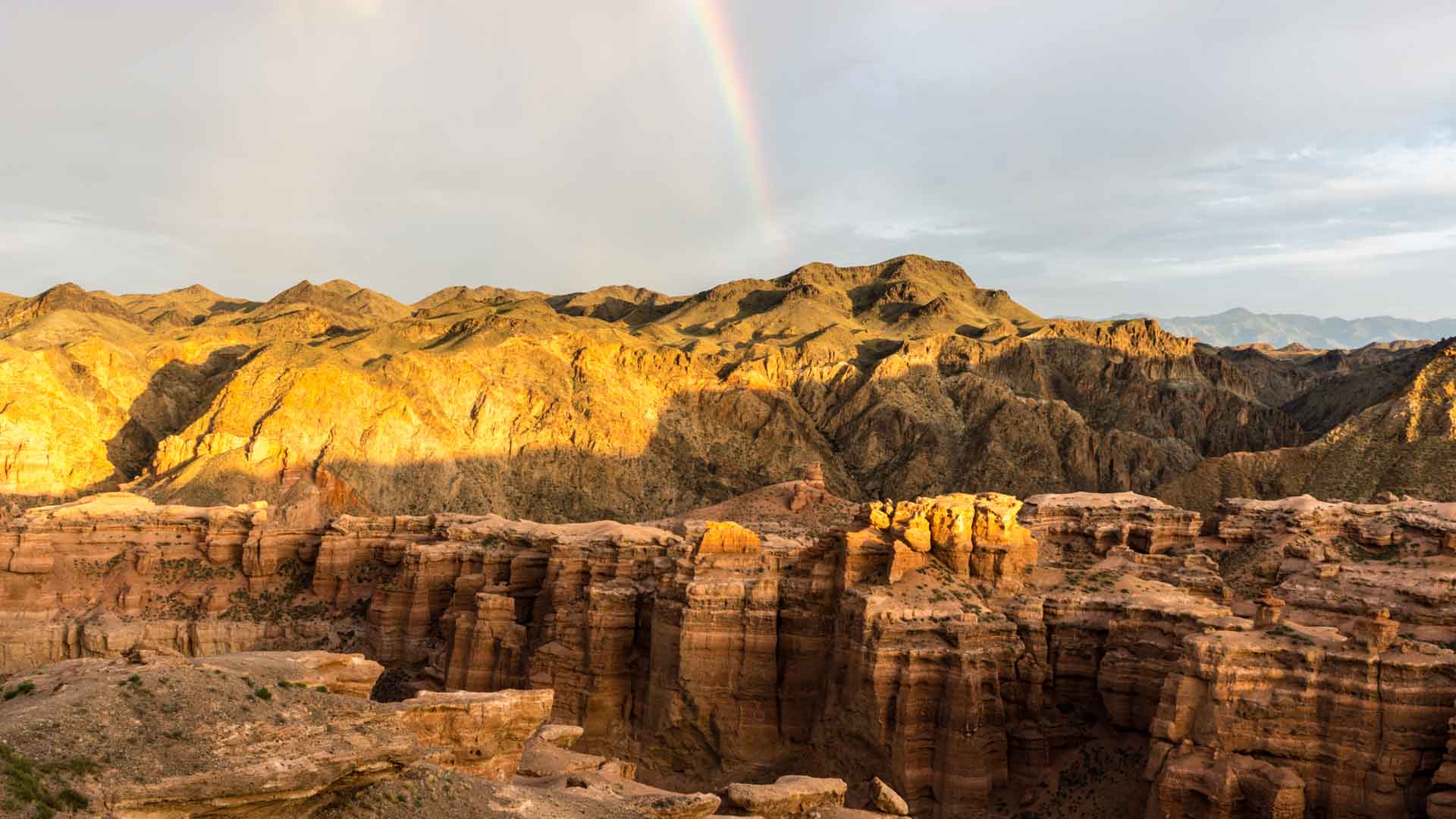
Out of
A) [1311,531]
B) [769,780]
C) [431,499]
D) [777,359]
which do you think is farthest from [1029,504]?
[777,359]

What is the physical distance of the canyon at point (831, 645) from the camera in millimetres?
28234

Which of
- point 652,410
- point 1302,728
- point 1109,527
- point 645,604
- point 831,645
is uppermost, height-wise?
point 652,410

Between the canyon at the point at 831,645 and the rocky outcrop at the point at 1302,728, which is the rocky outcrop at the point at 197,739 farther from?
the rocky outcrop at the point at 1302,728

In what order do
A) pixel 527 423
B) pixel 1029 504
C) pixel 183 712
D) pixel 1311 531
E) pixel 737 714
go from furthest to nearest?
pixel 527 423, pixel 1029 504, pixel 1311 531, pixel 737 714, pixel 183 712

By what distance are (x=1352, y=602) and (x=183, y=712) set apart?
3680cm

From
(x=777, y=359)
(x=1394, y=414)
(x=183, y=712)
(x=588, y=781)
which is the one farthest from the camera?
(x=777, y=359)

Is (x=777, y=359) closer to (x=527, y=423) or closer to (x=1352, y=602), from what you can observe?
(x=527, y=423)

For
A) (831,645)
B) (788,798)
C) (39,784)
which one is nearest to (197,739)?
(39,784)

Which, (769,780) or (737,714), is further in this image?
(737,714)

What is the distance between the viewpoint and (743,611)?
42.8 meters

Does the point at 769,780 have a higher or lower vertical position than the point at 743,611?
lower

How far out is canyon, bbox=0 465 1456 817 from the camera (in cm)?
2823

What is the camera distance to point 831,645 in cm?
4159

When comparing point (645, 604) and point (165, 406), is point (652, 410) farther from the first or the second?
point (645, 604)
